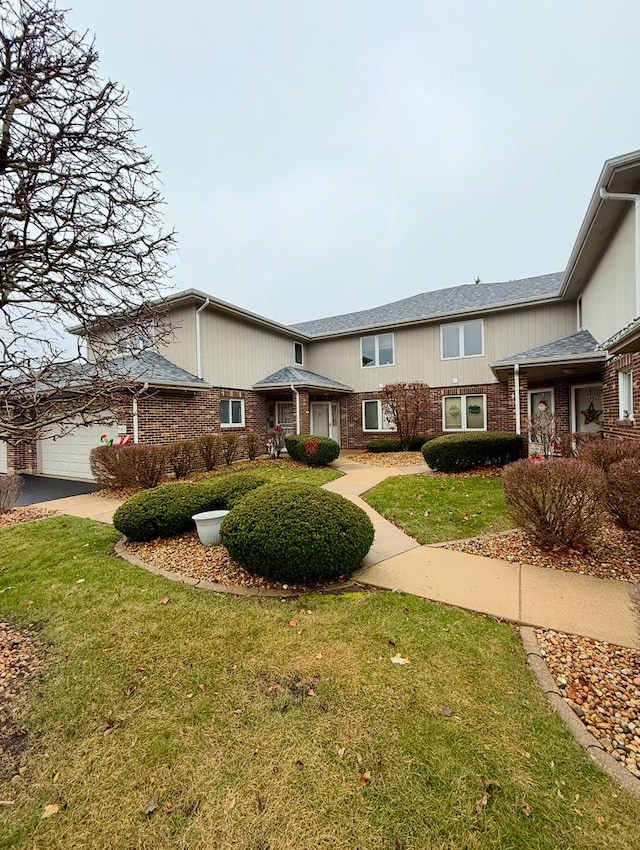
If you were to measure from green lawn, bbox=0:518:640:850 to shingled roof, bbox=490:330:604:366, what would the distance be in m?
9.53

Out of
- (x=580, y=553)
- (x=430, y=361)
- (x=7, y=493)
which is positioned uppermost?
(x=430, y=361)

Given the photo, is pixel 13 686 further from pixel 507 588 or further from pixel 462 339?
pixel 462 339

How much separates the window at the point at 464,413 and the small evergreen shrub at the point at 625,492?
34.5 ft

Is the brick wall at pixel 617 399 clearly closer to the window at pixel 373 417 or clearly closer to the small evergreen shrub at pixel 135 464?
the window at pixel 373 417

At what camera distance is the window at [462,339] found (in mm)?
14953

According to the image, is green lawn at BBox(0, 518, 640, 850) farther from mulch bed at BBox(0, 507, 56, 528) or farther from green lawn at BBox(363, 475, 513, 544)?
mulch bed at BBox(0, 507, 56, 528)

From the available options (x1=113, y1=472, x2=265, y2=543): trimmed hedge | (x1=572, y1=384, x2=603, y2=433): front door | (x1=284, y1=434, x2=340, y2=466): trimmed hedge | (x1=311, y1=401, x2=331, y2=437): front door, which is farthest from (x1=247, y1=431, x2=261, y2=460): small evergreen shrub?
(x1=572, y1=384, x2=603, y2=433): front door

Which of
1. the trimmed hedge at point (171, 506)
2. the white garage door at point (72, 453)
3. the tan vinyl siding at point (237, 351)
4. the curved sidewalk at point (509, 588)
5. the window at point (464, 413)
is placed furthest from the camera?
the window at point (464, 413)

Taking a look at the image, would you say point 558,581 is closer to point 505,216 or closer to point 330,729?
point 330,729

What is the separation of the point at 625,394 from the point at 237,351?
38.8ft

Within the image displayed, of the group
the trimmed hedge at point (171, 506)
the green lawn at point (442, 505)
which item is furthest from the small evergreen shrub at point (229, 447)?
the trimmed hedge at point (171, 506)

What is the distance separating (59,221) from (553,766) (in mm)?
5220

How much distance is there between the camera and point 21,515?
750 centimetres

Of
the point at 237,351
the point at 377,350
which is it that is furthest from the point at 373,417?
the point at 237,351
